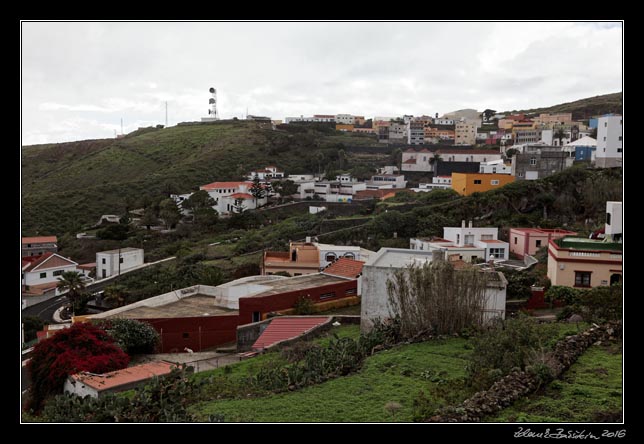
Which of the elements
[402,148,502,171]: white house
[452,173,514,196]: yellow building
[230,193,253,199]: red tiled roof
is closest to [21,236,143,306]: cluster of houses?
[230,193,253,199]: red tiled roof

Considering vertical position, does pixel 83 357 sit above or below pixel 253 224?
below

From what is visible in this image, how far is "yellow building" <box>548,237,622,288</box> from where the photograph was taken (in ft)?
49.6

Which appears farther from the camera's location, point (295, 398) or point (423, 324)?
point (423, 324)

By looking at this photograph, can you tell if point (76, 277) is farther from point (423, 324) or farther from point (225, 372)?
point (423, 324)

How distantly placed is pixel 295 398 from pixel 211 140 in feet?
193

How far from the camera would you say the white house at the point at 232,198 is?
138 ft

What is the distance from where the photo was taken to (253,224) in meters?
39.0

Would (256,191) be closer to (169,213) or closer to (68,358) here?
(169,213)

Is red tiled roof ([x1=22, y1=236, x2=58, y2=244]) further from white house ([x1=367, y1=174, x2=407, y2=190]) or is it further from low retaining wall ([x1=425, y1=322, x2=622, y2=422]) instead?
low retaining wall ([x1=425, y1=322, x2=622, y2=422])

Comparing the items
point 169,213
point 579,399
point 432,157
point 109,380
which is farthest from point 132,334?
point 432,157

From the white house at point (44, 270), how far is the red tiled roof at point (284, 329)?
19623 millimetres
